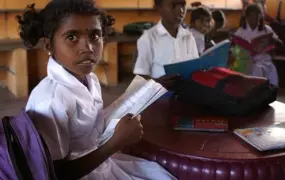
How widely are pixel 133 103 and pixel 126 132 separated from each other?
0.51 feet

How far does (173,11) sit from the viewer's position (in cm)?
210

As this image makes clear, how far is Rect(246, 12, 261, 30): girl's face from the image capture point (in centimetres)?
380

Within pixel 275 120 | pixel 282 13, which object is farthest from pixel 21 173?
pixel 282 13

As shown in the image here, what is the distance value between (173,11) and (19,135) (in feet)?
4.50

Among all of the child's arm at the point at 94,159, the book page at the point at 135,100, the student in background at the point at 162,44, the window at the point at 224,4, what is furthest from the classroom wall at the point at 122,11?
Answer: the child's arm at the point at 94,159

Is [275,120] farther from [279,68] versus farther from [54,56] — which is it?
[279,68]

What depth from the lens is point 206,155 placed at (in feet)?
3.96

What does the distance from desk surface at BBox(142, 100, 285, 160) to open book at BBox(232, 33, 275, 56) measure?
83.2 inches

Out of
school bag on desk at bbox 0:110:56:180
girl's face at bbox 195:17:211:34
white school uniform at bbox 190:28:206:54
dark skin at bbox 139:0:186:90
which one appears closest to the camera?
school bag on desk at bbox 0:110:56:180

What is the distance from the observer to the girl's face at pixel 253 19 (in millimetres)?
3799

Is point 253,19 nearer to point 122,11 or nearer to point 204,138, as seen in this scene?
point 122,11

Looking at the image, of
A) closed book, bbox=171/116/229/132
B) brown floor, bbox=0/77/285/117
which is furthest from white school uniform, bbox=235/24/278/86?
closed book, bbox=171/116/229/132

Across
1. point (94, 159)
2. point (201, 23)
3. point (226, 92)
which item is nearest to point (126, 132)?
point (94, 159)

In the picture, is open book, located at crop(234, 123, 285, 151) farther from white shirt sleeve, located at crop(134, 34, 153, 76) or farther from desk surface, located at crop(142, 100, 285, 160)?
white shirt sleeve, located at crop(134, 34, 153, 76)
